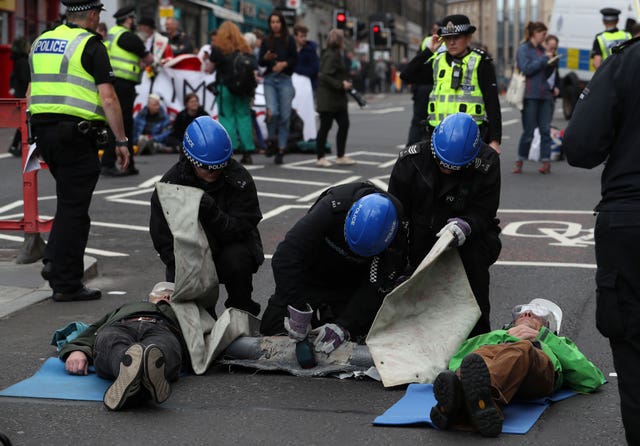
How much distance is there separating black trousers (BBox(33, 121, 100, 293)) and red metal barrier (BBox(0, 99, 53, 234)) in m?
1.39

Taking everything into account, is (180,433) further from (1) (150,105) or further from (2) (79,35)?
(1) (150,105)

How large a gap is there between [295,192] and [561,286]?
541cm

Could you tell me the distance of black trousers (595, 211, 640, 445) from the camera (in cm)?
396

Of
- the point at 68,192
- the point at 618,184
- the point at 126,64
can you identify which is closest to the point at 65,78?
the point at 68,192

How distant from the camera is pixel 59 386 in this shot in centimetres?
552

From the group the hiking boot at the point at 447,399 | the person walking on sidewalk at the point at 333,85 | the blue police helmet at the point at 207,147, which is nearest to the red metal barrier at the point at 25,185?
the blue police helmet at the point at 207,147

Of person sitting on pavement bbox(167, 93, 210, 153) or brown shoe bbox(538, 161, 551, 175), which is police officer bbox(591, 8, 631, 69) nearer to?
brown shoe bbox(538, 161, 551, 175)

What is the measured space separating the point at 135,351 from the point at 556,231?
6358 millimetres

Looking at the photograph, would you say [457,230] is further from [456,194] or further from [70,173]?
[70,173]

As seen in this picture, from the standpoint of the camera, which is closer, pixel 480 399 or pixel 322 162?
pixel 480 399

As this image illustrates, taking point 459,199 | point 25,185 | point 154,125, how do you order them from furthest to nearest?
point 154,125, point 25,185, point 459,199

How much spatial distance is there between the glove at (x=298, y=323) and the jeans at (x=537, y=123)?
992cm

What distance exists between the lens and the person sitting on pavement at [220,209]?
6336 millimetres

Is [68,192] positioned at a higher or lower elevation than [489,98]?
lower
